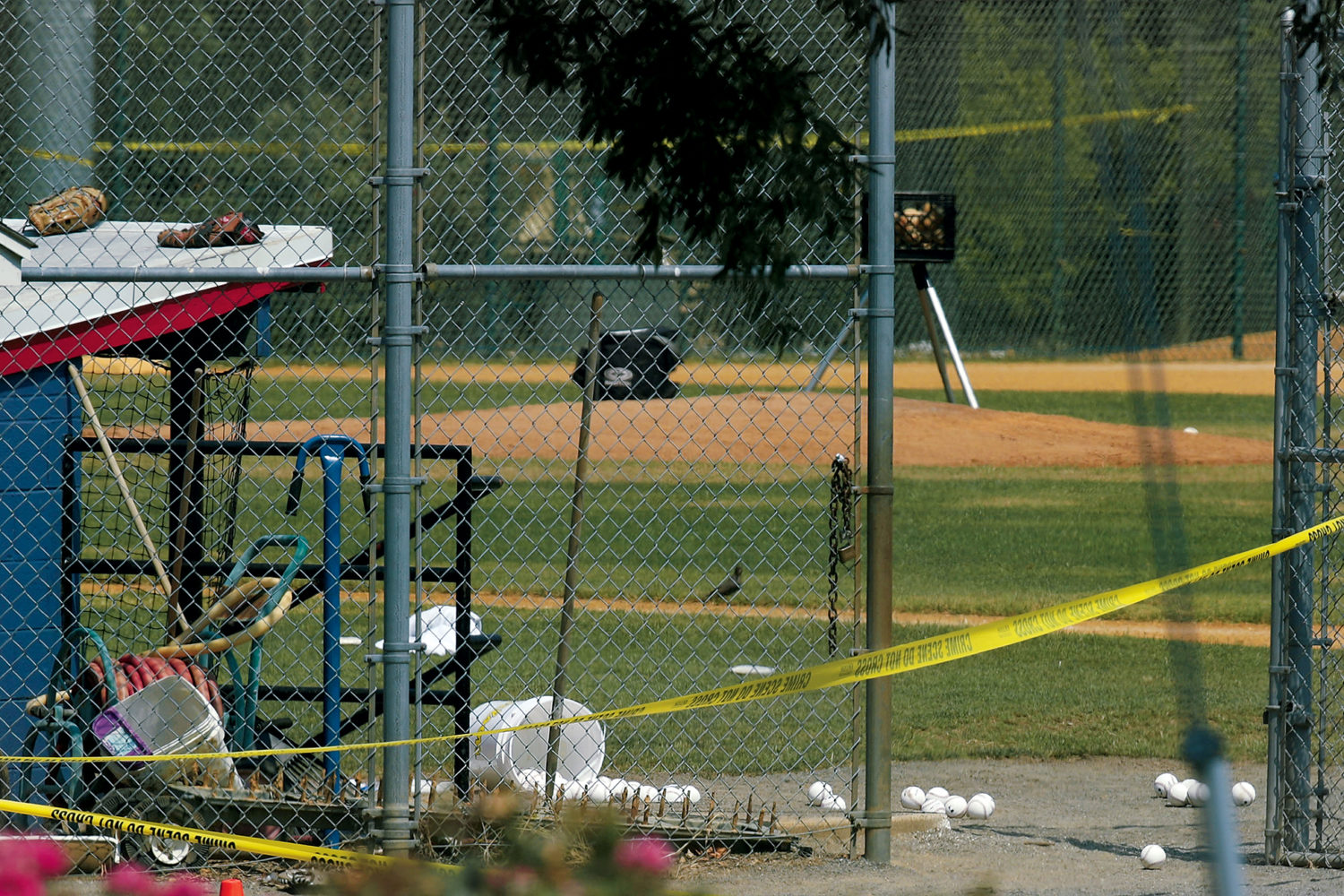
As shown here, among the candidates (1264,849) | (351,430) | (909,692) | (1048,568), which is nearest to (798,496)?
(1048,568)

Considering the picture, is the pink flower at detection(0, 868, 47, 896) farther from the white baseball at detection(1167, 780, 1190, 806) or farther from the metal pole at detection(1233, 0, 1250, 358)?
the metal pole at detection(1233, 0, 1250, 358)

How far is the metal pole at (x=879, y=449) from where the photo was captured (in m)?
5.00

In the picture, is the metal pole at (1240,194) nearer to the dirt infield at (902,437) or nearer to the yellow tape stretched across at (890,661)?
the dirt infield at (902,437)

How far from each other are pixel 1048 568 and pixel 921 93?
1189 cm

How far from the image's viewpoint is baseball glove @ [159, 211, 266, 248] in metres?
5.45

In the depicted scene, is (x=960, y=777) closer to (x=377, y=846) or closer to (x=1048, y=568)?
(x=377, y=846)

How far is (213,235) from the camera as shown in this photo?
5500 millimetres

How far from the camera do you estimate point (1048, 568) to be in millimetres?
12211

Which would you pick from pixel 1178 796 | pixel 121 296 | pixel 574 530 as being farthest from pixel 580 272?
pixel 1178 796

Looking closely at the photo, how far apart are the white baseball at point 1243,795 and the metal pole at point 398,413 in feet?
11.0

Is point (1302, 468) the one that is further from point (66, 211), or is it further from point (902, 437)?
point (902, 437)

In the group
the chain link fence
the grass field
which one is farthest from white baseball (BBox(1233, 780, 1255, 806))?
the grass field

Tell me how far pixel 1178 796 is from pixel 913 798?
1146mm

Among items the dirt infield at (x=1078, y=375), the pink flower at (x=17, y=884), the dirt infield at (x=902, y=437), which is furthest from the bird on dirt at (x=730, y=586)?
the dirt infield at (x=1078, y=375)
